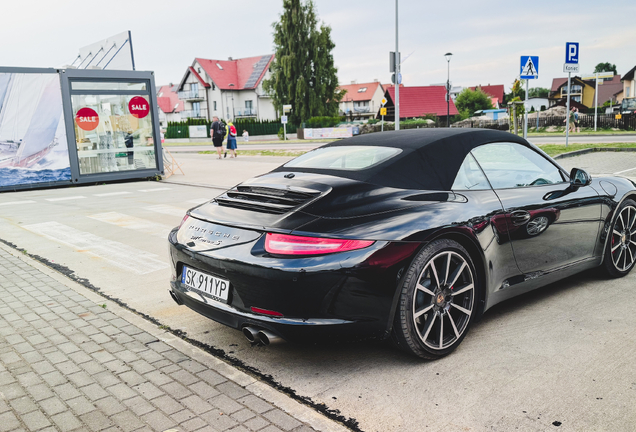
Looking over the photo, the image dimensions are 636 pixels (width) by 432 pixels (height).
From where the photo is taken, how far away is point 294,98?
5853 cm

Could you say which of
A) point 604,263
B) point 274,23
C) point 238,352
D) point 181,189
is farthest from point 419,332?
point 274,23

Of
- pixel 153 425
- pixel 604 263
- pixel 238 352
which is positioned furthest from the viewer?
pixel 604 263

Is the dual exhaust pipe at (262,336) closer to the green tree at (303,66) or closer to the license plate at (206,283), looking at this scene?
the license plate at (206,283)

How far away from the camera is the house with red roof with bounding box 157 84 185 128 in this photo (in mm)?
85250

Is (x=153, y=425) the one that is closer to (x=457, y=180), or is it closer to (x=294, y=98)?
(x=457, y=180)

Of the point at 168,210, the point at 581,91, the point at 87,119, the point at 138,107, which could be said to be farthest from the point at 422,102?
the point at 168,210

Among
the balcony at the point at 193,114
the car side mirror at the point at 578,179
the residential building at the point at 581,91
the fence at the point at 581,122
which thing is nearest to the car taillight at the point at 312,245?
the car side mirror at the point at 578,179

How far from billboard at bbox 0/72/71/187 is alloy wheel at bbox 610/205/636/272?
13639mm

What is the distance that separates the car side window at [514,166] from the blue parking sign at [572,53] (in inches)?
500

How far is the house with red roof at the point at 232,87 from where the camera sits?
237ft

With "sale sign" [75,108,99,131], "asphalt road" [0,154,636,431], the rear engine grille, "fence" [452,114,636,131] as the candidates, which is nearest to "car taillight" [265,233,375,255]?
the rear engine grille

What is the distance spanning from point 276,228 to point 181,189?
10.6 meters

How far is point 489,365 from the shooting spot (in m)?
3.20

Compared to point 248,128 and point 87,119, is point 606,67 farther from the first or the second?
point 87,119
